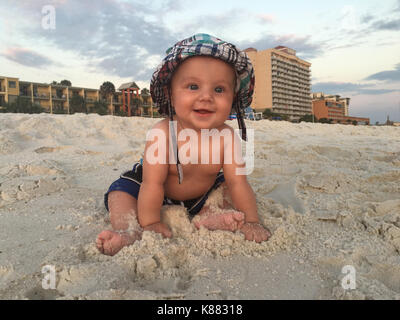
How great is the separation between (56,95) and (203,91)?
39.6m

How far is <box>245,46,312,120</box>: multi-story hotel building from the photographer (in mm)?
59125

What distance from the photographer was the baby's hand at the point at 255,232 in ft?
4.49

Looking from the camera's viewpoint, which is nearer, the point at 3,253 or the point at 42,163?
the point at 3,253

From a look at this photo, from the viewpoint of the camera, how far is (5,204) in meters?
1.82

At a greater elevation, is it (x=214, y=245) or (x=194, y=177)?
(x=194, y=177)

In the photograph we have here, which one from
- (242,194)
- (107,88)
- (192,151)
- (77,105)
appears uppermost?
(107,88)

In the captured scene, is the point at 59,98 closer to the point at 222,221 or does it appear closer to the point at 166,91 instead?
the point at 166,91

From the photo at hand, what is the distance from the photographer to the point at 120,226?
149cm

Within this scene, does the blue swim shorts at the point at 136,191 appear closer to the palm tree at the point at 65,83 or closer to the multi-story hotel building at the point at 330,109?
the palm tree at the point at 65,83

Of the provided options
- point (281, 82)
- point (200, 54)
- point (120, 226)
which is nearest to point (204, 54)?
point (200, 54)

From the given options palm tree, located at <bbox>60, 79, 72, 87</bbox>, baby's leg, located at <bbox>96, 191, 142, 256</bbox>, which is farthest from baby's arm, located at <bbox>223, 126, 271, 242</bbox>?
palm tree, located at <bbox>60, 79, 72, 87</bbox>
